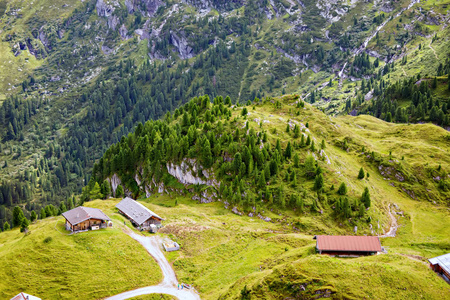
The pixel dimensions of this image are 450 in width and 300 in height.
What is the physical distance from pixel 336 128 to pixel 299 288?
10640 cm

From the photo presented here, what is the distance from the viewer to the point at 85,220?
80.4m

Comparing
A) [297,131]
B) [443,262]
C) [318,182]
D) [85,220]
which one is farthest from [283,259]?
[297,131]

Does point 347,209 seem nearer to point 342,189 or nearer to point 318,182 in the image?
point 342,189

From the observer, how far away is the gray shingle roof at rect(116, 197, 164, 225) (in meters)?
91.6

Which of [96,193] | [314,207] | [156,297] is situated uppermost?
[156,297]

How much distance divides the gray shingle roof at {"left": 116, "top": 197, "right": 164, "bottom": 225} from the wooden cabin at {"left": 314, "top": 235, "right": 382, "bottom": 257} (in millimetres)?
43816

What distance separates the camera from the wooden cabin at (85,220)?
8025 centimetres

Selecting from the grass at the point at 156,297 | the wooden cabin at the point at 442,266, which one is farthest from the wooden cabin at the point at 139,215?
the wooden cabin at the point at 442,266

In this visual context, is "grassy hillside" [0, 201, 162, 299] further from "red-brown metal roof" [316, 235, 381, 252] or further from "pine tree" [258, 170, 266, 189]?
"pine tree" [258, 170, 266, 189]

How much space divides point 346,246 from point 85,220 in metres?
56.7

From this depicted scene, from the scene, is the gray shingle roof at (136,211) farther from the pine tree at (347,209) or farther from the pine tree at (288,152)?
the pine tree at (347,209)

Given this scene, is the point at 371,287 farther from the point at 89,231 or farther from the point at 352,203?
the point at 89,231

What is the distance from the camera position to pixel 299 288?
56.3m

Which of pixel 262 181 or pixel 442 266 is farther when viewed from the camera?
pixel 262 181
